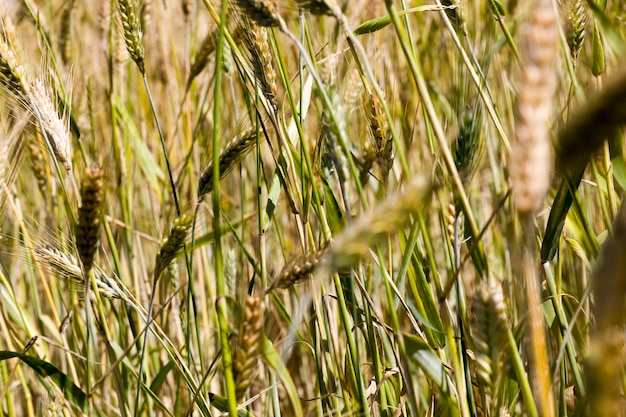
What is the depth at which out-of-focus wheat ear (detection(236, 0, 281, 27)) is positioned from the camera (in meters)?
0.58

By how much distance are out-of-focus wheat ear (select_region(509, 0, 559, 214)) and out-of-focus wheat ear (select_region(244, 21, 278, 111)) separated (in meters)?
0.42

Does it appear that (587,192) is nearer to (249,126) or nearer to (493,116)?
(493,116)

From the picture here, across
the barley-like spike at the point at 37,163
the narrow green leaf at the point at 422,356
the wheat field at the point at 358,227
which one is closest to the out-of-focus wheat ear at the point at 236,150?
the wheat field at the point at 358,227

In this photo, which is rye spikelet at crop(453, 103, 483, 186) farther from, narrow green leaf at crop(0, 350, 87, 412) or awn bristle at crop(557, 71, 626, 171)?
narrow green leaf at crop(0, 350, 87, 412)

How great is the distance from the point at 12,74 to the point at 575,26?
79cm

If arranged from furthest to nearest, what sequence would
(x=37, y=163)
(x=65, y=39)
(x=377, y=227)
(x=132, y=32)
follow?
1. (x=65, y=39)
2. (x=37, y=163)
3. (x=132, y=32)
4. (x=377, y=227)

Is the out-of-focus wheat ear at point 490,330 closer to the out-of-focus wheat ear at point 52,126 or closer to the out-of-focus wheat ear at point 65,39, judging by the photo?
the out-of-focus wheat ear at point 52,126

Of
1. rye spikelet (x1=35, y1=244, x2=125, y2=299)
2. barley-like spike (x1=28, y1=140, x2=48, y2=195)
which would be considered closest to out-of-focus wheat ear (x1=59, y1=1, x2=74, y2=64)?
barley-like spike (x1=28, y1=140, x2=48, y2=195)

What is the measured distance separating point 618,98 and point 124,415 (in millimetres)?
662

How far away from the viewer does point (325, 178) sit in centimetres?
85

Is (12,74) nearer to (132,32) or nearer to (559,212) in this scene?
(132,32)

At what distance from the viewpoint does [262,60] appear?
0.76m

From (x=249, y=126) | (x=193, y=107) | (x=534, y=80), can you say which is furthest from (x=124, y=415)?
(x=193, y=107)

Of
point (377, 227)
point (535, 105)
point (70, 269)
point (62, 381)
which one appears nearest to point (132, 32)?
point (70, 269)
